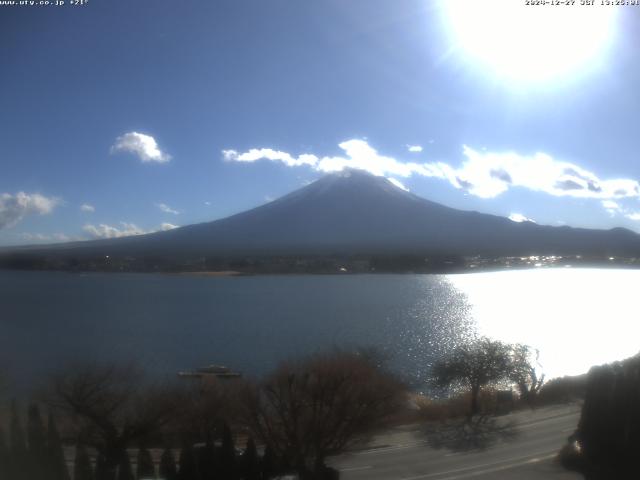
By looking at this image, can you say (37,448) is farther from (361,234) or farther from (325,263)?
(361,234)

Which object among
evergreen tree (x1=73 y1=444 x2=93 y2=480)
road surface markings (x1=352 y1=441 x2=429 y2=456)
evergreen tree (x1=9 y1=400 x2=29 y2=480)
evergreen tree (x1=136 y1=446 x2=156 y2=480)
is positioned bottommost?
road surface markings (x1=352 y1=441 x2=429 y2=456)

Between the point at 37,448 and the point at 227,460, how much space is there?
1.06m

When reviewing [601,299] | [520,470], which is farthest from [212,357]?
[601,299]

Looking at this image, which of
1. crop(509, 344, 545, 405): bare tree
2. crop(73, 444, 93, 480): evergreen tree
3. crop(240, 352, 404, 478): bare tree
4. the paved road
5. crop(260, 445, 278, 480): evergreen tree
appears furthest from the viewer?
crop(509, 344, 545, 405): bare tree

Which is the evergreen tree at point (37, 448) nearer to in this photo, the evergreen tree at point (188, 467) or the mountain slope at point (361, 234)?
the evergreen tree at point (188, 467)

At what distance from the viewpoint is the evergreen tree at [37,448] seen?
304cm

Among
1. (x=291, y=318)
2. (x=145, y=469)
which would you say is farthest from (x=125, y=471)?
(x=291, y=318)

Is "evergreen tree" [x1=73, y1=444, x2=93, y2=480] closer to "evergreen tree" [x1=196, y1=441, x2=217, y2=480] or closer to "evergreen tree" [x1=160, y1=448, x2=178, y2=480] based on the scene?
"evergreen tree" [x1=160, y1=448, x2=178, y2=480]

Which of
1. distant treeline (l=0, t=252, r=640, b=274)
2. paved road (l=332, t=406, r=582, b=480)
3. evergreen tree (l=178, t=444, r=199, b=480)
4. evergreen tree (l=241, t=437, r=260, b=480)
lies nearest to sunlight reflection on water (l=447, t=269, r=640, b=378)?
distant treeline (l=0, t=252, r=640, b=274)

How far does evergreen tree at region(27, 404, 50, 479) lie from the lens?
9.99 ft

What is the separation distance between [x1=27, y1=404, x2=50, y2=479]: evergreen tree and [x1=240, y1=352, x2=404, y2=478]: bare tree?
1.37 m

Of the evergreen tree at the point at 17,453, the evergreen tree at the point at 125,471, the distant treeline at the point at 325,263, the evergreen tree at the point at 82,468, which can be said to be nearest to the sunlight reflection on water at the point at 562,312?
the distant treeline at the point at 325,263

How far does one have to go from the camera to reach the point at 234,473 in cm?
329

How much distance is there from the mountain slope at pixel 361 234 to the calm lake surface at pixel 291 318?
861 millimetres
